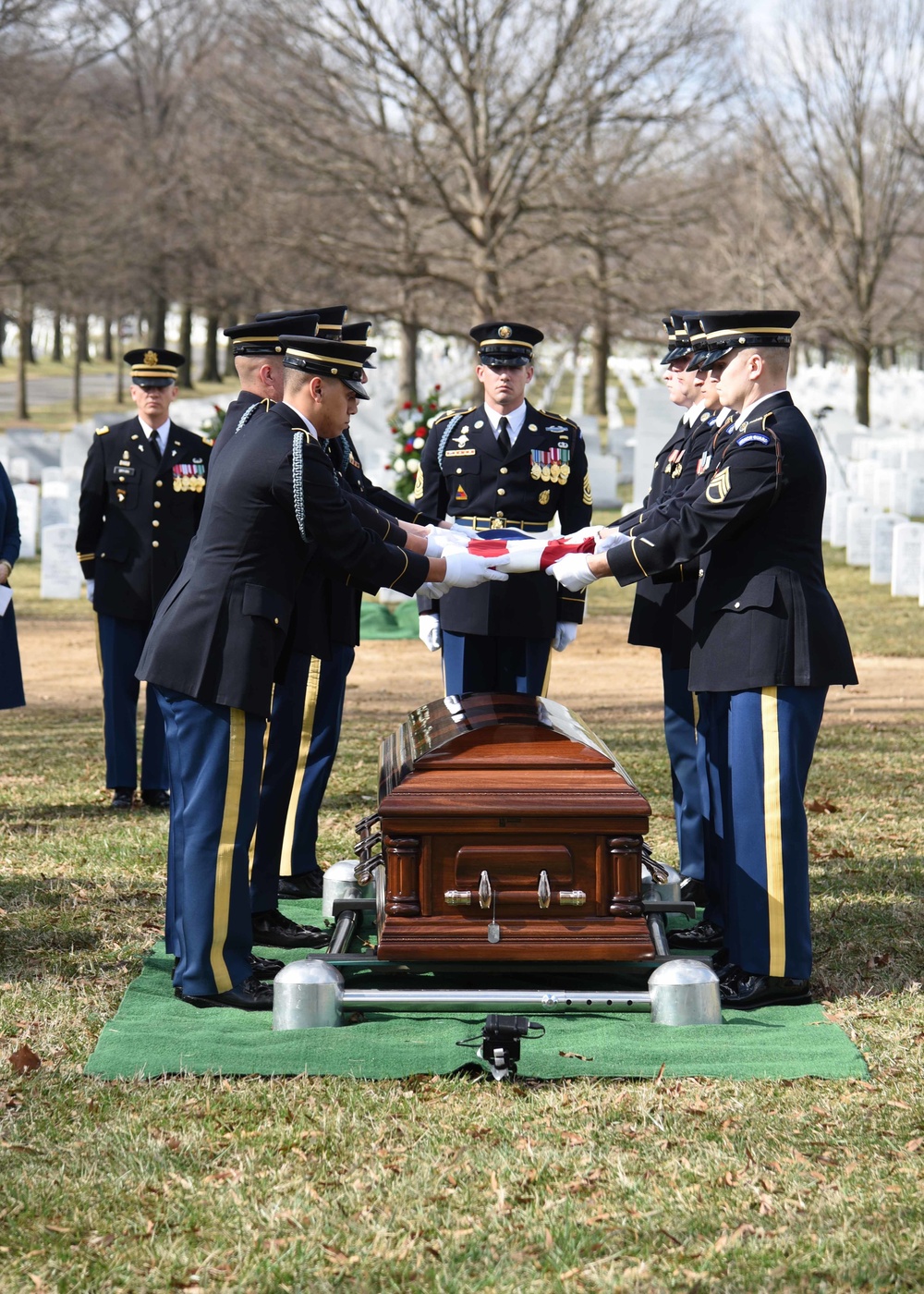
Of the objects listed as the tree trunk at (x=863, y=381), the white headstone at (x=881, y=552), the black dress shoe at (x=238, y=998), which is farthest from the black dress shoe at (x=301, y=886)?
the tree trunk at (x=863, y=381)

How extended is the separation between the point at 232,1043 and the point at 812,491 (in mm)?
2321

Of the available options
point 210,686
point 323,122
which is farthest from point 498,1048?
point 323,122

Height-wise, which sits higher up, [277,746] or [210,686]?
[210,686]

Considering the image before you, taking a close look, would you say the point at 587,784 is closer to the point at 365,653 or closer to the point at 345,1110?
the point at 345,1110

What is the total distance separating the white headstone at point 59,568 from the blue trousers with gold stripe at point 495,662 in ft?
33.8

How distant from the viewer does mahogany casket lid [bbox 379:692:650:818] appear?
14.4ft

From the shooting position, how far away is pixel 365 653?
42.9 ft

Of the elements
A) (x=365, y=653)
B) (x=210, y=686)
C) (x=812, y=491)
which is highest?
(x=812, y=491)

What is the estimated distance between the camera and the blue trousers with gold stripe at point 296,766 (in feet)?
17.4

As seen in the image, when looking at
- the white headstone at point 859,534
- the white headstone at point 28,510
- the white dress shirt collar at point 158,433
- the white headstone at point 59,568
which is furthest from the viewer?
the white headstone at point 28,510

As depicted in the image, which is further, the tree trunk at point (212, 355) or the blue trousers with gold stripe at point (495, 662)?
the tree trunk at point (212, 355)

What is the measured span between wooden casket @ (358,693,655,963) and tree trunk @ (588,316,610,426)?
89.7 feet

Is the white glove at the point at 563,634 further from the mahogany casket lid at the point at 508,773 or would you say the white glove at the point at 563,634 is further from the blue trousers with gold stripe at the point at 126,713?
the blue trousers with gold stripe at the point at 126,713

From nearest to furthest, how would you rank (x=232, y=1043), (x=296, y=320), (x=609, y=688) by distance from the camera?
(x=232, y=1043)
(x=296, y=320)
(x=609, y=688)
